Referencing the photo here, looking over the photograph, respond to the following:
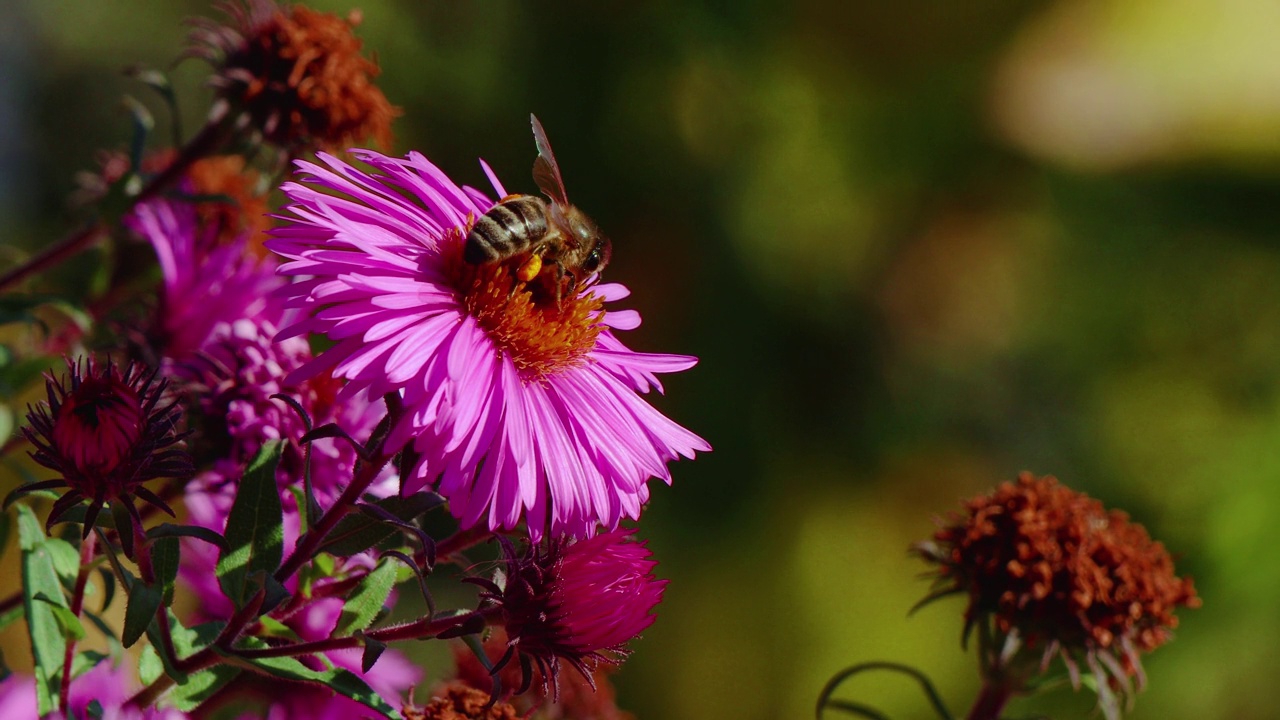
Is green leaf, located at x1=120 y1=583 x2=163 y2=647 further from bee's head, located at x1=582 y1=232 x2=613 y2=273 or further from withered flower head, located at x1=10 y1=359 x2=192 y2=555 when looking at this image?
bee's head, located at x1=582 y1=232 x2=613 y2=273

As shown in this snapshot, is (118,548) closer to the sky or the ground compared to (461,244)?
closer to the ground

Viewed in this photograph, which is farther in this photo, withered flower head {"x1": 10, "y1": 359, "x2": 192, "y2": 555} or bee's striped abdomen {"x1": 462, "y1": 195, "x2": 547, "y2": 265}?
bee's striped abdomen {"x1": 462, "y1": 195, "x2": 547, "y2": 265}

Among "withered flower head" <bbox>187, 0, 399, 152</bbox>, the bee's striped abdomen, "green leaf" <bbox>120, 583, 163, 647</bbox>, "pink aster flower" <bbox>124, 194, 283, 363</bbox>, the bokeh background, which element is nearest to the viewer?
"green leaf" <bbox>120, 583, 163, 647</bbox>

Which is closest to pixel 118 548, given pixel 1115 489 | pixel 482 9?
pixel 1115 489

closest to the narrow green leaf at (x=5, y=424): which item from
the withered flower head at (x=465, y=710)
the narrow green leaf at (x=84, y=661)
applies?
the narrow green leaf at (x=84, y=661)

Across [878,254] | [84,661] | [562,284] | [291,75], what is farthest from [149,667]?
[878,254]

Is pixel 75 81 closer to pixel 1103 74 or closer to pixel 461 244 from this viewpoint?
pixel 1103 74

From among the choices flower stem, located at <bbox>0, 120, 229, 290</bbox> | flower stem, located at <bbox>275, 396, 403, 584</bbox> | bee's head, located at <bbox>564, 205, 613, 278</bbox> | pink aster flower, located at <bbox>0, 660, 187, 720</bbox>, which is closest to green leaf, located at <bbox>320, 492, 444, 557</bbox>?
flower stem, located at <bbox>275, 396, 403, 584</bbox>
